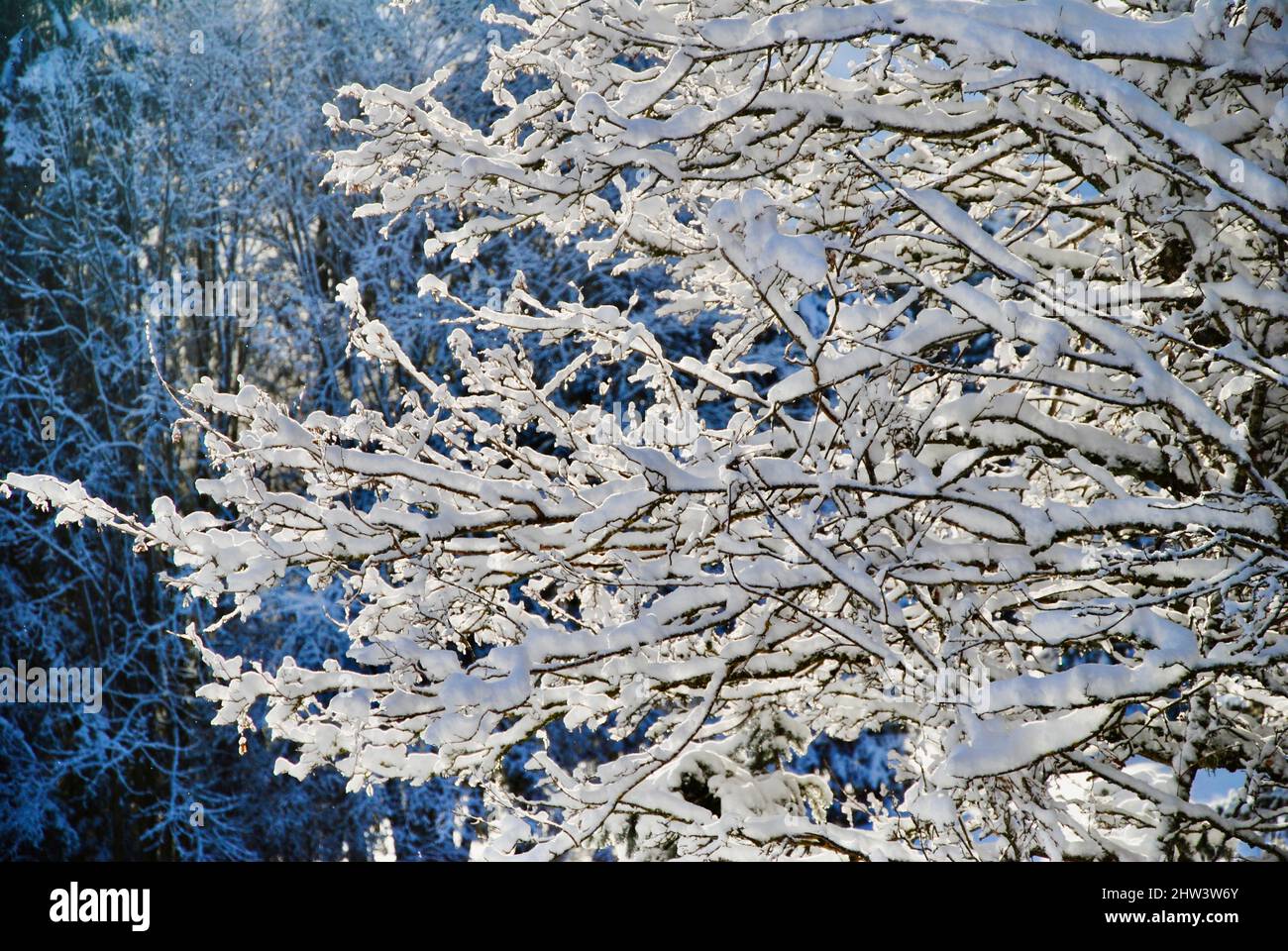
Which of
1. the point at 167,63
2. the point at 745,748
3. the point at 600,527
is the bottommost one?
the point at 745,748

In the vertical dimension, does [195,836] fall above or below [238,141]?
below

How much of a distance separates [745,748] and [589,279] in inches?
347

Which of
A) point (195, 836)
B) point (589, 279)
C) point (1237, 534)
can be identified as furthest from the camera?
point (589, 279)

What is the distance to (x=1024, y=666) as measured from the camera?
3.94 m

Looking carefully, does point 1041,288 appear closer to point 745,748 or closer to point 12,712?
point 745,748

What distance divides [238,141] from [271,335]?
2.34 meters

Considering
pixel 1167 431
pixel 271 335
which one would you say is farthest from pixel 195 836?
pixel 1167 431

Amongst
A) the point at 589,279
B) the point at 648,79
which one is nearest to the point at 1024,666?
the point at 648,79

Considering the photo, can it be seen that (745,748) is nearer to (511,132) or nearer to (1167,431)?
(1167,431)

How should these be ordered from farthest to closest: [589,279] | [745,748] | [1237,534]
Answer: [589,279], [745,748], [1237,534]
